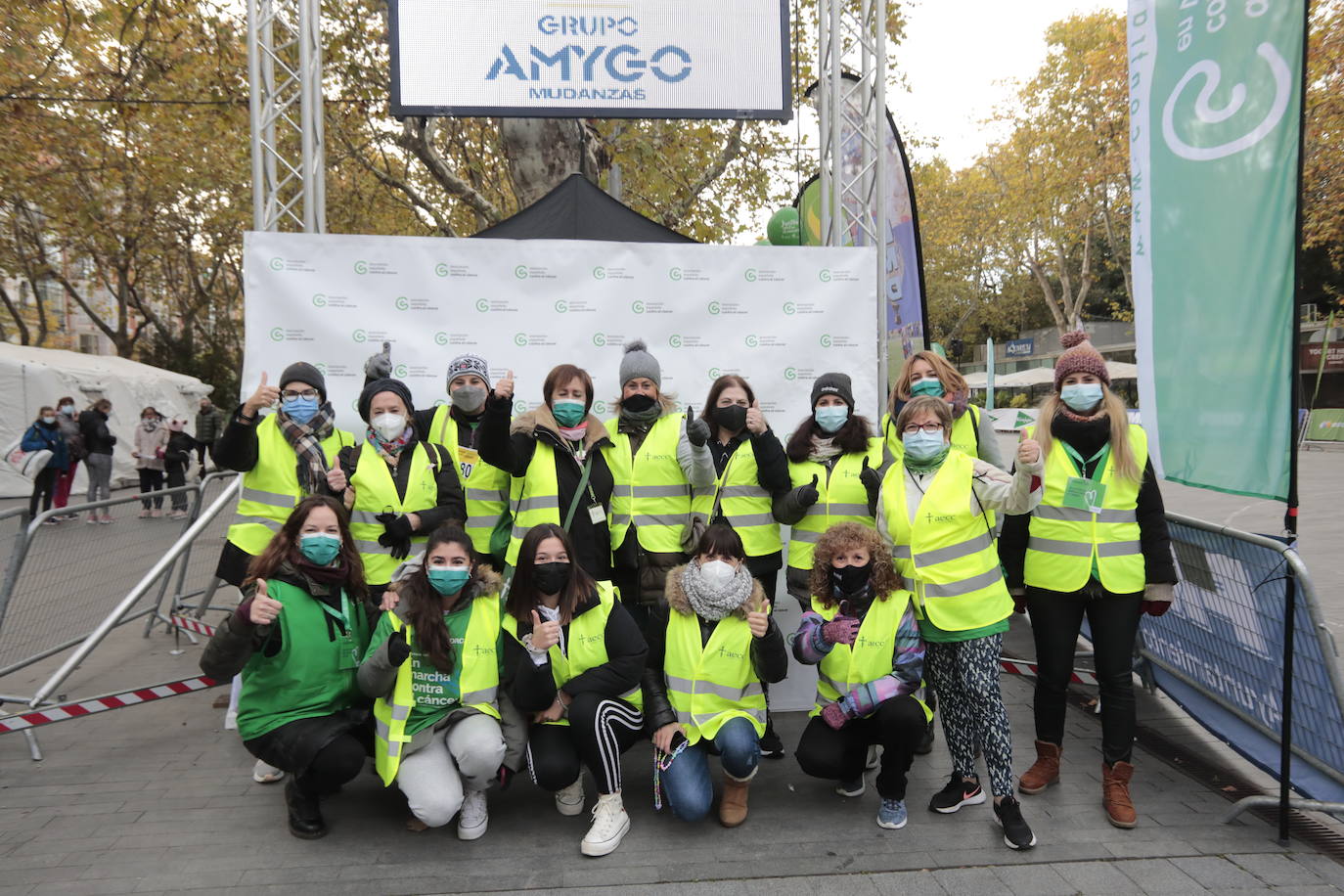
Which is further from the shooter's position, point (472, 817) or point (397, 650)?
point (472, 817)

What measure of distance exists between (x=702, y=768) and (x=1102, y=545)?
6.08 feet

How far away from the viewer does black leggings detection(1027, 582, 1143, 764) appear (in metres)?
3.61

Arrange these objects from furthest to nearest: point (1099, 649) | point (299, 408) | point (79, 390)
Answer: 1. point (79, 390)
2. point (299, 408)
3. point (1099, 649)

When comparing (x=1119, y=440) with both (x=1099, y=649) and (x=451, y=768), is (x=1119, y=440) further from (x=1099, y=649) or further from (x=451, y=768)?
(x=451, y=768)

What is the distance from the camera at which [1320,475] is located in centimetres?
1705

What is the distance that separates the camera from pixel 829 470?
162 inches

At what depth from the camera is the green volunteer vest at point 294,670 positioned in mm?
3557

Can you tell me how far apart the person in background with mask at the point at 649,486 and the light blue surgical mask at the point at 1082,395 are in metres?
1.54

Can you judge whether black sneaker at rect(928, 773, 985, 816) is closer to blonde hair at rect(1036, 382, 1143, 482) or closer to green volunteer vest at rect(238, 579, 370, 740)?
blonde hair at rect(1036, 382, 1143, 482)

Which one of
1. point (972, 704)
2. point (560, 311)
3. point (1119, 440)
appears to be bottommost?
point (972, 704)

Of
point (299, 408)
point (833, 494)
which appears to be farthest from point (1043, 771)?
point (299, 408)

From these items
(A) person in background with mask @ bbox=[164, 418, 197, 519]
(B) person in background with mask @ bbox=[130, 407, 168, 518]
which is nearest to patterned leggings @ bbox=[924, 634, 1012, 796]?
(A) person in background with mask @ bbox=[164, 418, 197, 519]

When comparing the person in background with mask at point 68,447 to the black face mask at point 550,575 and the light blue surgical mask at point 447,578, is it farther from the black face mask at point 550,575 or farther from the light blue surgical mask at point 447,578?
the black face mask at point 550,575

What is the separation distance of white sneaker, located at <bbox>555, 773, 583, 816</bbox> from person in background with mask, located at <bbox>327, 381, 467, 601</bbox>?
1.25 metres
